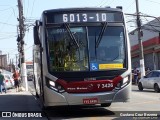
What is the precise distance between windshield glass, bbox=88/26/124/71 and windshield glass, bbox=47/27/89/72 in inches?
8.7

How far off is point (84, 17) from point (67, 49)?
3.89 ft

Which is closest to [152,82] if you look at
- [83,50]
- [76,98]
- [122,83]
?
[122,83]

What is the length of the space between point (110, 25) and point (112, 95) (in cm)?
219

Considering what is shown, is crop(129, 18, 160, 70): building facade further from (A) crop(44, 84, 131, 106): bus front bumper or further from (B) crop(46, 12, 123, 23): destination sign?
(A) crop(44, 84, 131, 106): bus front bumper

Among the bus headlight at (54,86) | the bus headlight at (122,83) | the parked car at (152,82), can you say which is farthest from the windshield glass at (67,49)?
the parked car at (152,82)

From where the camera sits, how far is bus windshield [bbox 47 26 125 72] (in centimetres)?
1162

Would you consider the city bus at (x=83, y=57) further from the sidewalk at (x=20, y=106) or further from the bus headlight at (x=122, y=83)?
the sidewalk at (x=20, y=106)

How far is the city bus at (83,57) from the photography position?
11.5 m

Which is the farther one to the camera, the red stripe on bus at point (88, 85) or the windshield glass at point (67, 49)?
the windshield glass at point (67, 49)

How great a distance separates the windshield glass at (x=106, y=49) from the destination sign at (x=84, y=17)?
0.32 meters

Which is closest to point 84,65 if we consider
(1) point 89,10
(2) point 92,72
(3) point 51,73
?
(2) point 92,72

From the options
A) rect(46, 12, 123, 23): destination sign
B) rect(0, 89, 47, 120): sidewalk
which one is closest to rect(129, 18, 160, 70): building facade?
rect(0, 89, 47, 120): sidewalk

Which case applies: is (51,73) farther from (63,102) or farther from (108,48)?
(108,48)

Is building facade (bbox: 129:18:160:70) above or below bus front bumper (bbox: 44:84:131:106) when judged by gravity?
above
